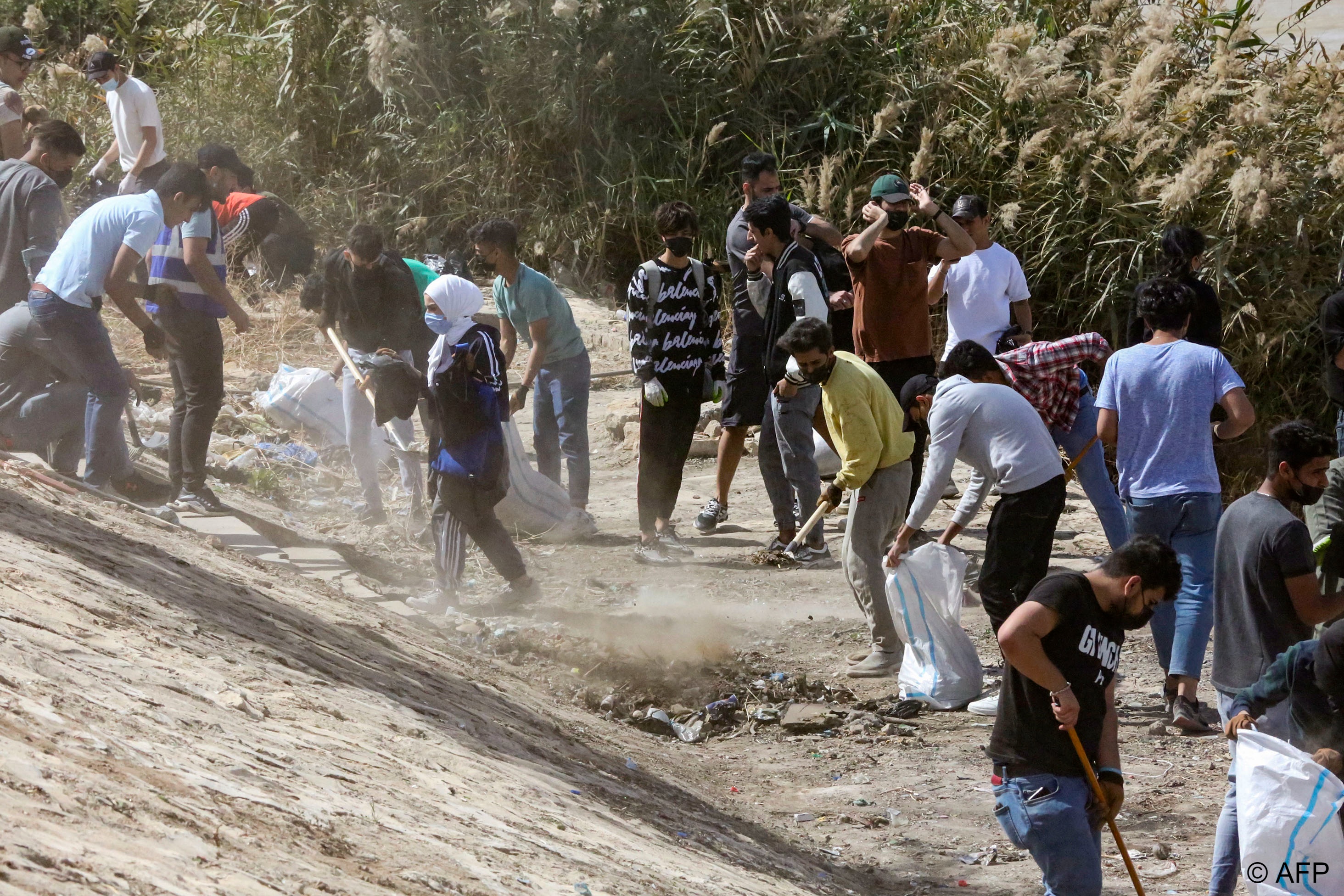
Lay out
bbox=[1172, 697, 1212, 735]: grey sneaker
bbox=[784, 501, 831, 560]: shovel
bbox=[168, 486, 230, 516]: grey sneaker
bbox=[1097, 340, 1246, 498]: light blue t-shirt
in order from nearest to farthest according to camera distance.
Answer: bbox=[1097, 340, 1246, 498]: light blue t-shirt → bbox=[1172, 697, 1212, 735]: grey sneaker → bbox=[784, 501, 831, 560]: shovel → bbox=[168, 486, 230, 516]: grey sneaker

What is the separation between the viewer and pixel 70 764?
279 cm

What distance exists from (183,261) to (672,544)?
9.94 feet

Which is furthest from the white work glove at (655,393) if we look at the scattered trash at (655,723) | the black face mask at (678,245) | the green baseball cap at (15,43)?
the green baseball cap at (15,43)

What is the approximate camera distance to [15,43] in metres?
7.28

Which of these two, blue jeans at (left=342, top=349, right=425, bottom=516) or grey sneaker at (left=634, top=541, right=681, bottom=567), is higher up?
blue jeans at (left=342, top=349, right=425, bottom=516)

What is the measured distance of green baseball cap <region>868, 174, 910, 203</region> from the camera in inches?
262

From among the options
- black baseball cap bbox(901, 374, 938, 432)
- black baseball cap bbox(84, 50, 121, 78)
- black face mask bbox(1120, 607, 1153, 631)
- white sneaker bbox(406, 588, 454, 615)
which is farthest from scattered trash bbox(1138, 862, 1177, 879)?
black baseball cap bbox(84, 50, 121, 78)

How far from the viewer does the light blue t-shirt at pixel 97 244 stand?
19.8 ft

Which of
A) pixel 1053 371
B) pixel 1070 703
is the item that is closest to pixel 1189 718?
pixel 1053 371

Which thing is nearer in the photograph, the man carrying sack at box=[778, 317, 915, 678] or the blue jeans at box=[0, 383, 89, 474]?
the man carrying sack at box=[778, 317, 915, 678]

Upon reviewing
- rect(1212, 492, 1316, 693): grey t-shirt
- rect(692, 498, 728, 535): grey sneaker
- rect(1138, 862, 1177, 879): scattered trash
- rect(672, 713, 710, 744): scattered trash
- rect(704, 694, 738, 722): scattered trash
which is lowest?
rect(672, 713, 710, 744): scattered trash

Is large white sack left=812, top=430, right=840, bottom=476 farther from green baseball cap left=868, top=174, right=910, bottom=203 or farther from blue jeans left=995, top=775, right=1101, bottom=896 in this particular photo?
blue jeans left=995, top=775, right=1101, bottom=896

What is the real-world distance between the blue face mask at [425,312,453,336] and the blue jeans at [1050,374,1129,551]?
278cm

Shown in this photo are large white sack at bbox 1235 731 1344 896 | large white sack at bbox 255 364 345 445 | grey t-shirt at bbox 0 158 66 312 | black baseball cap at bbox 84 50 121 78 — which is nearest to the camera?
large white sack at bbox 1235 731 1344 896
